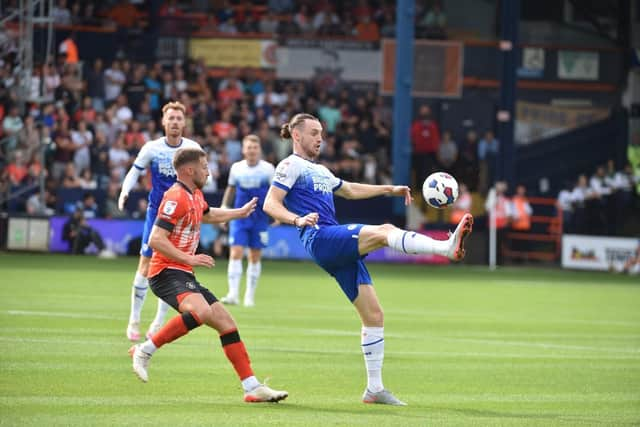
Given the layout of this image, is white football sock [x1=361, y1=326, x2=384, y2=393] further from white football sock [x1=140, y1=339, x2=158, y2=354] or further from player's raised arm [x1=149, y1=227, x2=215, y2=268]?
white football sock [x1=140, y1=339, x2=158, y2=354]

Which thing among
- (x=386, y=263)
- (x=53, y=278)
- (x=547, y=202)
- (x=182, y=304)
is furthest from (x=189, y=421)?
(x=547, y=202)

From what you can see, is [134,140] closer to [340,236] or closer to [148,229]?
[148,229]

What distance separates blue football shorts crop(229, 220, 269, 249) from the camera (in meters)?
20.1

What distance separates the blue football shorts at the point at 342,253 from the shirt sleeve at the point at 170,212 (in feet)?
3.66

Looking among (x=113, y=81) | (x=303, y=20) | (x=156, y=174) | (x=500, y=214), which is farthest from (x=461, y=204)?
(x=156, y=174)

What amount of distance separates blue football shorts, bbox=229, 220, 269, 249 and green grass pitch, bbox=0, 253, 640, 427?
3.46ft

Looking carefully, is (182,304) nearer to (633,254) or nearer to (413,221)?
(633,254)

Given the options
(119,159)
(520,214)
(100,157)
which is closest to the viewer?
(119,159)

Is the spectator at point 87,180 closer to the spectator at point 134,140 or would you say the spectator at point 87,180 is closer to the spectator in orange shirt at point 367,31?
the spectator at point 134,140

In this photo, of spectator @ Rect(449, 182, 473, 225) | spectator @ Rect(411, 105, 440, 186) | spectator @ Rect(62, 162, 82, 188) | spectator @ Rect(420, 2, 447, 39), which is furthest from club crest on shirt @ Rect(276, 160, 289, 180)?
spectator @ Rect(420, 2, 447, 39)

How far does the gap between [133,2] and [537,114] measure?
50.4 ft

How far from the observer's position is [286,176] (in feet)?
34.6

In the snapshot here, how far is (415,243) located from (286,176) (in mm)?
1516

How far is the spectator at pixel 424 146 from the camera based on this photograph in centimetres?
3969
